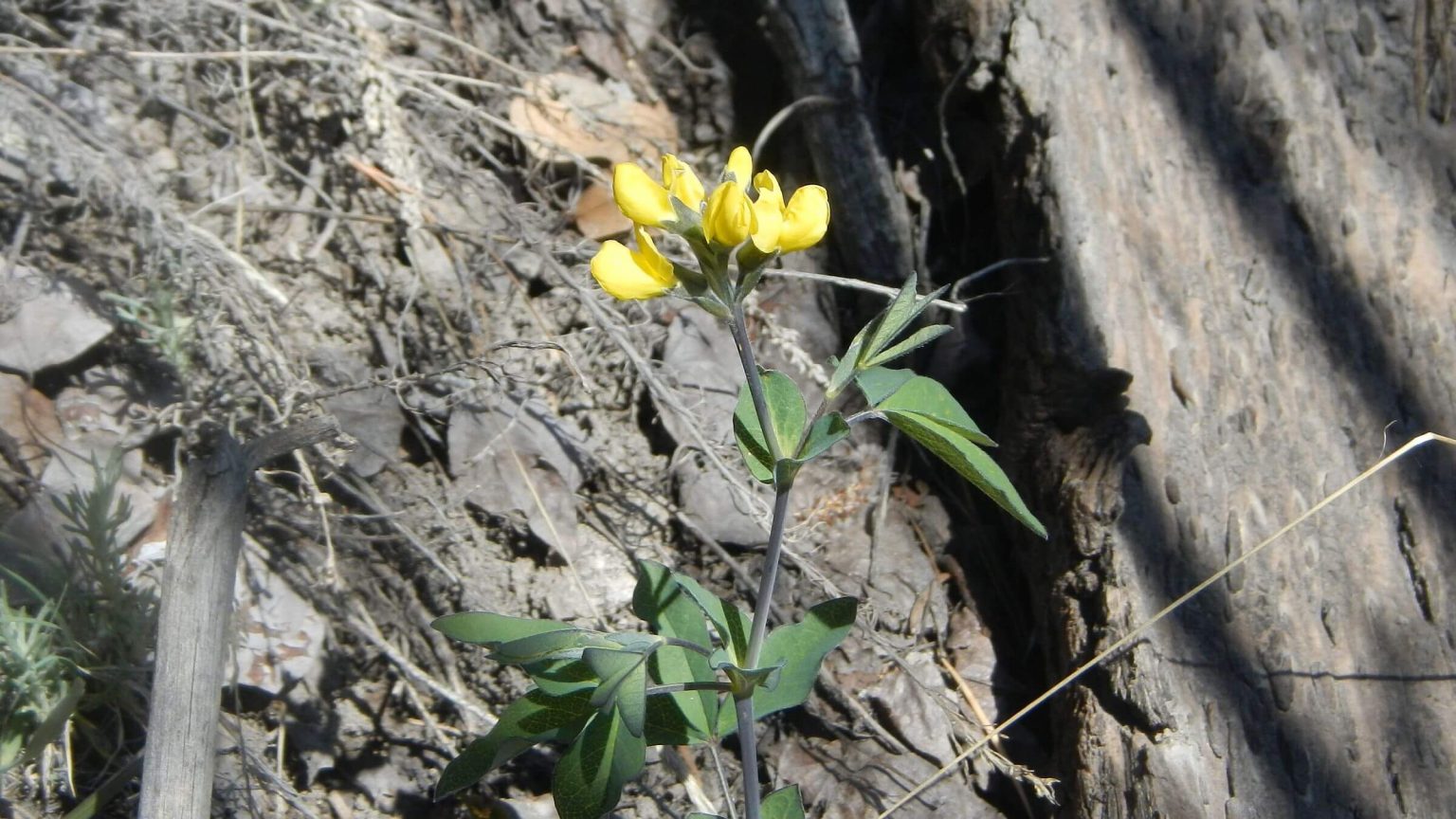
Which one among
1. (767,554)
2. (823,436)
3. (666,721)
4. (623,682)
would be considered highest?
(823,436)

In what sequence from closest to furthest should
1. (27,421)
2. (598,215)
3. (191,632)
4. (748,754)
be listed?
(748,754), (191,632), (27,421), (598,215)

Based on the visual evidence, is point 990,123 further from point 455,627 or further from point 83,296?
point 83,296

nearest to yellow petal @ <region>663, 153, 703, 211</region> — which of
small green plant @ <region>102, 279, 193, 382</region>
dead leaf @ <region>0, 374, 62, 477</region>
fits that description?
small green plant @ <region>102, 279, 193, 382</region>

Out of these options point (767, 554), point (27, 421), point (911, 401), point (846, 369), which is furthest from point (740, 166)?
point (27, 421)

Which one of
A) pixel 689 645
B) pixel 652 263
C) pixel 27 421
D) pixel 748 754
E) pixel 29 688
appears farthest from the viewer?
pixel 27 421

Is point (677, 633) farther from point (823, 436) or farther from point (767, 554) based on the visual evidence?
point (823, 436)

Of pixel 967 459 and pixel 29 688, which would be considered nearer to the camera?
pixel 967 459

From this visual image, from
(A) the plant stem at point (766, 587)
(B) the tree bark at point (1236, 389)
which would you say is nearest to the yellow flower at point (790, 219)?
(A) the plant stem at point (766, 587)
